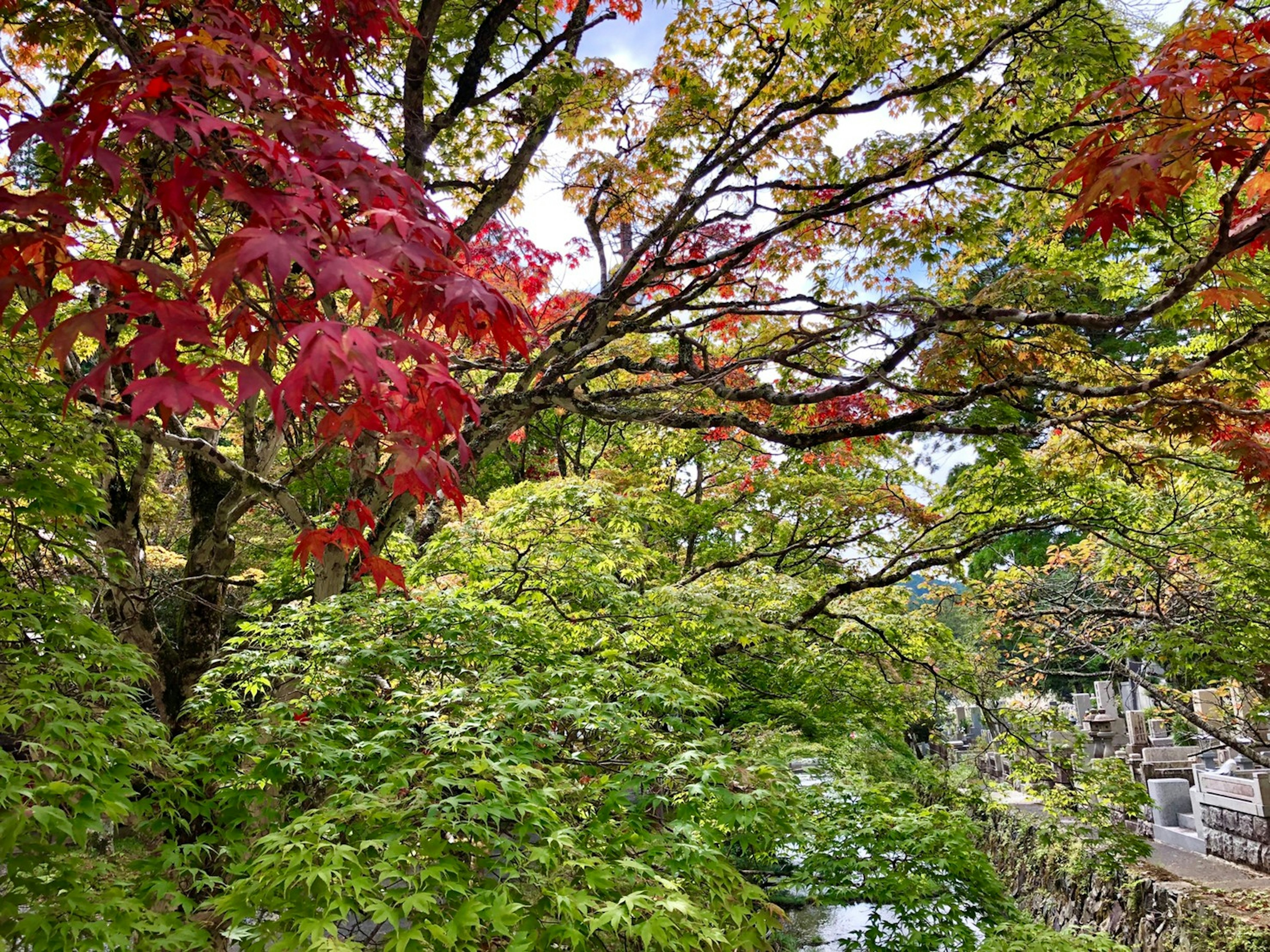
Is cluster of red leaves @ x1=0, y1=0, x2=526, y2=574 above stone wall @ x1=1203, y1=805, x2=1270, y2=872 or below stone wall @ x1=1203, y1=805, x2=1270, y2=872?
above

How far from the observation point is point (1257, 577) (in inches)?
295

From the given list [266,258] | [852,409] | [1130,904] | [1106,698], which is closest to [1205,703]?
[1106,698]

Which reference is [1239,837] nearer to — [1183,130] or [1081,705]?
[1081,705]

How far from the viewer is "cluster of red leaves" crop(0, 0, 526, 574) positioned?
153 cm

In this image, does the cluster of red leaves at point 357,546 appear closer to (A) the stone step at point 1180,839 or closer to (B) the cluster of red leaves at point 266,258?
(B) the cluster of red leaves at point 266,258

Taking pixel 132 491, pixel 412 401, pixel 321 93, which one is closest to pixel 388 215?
pixel 412 401

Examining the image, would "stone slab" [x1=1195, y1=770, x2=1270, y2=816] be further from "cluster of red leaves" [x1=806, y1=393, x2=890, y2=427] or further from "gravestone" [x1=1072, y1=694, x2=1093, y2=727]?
"gravestone" [x1=1072, y1=694, x2=1093, y2=727]

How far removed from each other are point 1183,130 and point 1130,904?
867 centimetres

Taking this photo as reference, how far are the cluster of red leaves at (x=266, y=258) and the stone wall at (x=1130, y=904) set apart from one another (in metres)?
8.67

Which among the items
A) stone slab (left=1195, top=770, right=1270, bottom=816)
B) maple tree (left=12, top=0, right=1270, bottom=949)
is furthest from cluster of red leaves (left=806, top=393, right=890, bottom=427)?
stone slab (left=1195, top=770, right=1270, bottom=816)

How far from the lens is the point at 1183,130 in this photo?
8.17ft

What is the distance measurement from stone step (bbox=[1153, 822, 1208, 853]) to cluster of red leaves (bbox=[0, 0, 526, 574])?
12.2 meters

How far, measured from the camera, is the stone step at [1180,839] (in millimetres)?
9977

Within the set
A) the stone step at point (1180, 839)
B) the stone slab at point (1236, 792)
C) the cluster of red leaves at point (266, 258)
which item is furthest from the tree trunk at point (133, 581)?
the stone step at point (1180, 839)
